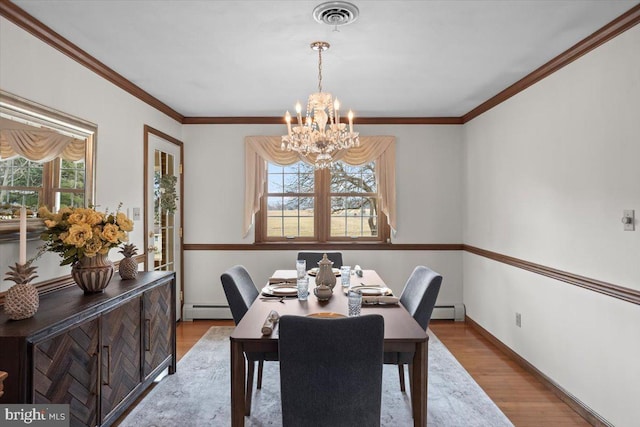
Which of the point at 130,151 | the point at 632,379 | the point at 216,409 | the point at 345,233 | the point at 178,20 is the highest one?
the point at 178,20

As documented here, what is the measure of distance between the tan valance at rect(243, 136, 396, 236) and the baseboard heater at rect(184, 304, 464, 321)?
0.99 m

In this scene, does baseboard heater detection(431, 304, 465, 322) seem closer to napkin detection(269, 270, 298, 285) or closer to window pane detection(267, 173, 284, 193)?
napkin detection(269, 270, 298, 285)

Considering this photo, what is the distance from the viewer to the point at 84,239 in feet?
7.88

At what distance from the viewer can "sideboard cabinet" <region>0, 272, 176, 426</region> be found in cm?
177

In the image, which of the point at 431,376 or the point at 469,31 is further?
the point at 431,376

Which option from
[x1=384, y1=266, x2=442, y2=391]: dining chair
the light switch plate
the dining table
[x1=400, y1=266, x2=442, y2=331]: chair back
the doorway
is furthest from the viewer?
the doorway

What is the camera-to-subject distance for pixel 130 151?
3748 mm

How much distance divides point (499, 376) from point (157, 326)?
272 cm

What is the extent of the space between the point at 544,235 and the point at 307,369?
2419mm

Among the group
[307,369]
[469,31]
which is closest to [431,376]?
[307,369]

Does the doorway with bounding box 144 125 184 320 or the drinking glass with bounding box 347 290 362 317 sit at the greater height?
the doorway with bounding box 144 125 184 320

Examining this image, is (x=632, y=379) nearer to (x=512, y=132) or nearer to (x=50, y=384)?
(x=512, y=132)

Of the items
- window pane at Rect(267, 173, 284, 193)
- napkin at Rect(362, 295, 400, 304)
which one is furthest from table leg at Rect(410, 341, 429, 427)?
window pane at Rect(267, 173, 284, 193)

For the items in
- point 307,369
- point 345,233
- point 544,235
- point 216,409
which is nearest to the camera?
point 307,369
